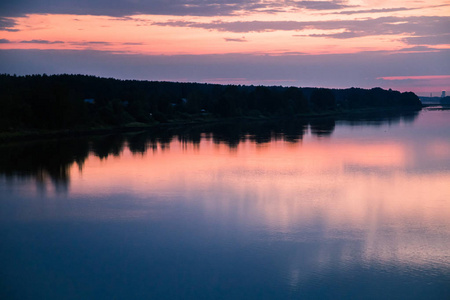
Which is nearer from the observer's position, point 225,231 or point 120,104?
point 225,231

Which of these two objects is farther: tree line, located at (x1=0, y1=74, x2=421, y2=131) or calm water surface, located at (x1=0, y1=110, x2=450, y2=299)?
tree line, located at (x1=0, y1=74, x2=421, y2=131)

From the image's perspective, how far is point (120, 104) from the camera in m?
40.2

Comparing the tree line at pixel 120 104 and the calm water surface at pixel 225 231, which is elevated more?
the tree line at pixel 120 104

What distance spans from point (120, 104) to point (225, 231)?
3268 centimetres

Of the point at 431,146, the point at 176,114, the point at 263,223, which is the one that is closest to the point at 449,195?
the point at 263,223

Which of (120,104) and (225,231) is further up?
(120,104)

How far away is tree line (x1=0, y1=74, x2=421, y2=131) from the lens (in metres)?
30.9

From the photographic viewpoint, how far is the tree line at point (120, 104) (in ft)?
101

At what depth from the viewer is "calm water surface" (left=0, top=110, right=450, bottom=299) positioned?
6.73m

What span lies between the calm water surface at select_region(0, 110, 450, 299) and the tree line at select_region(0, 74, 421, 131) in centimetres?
1422

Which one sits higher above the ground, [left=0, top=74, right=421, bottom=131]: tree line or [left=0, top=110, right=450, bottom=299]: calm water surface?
[left=0, top=74, right=421, bottom=131]: tree line

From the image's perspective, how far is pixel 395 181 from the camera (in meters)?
14.0

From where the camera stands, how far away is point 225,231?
9031 millimetres

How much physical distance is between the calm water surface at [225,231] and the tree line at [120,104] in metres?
14.2
